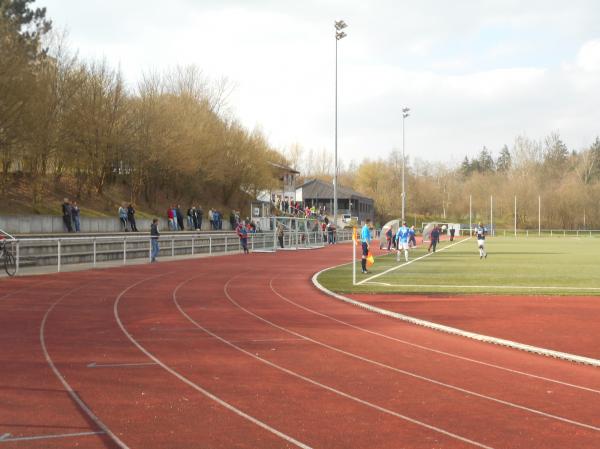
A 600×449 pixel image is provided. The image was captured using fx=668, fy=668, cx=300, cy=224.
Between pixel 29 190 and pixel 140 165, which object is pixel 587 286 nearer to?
pixel 29 190

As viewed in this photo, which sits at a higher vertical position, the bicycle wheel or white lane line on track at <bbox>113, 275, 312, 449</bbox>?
the bicycle wheel

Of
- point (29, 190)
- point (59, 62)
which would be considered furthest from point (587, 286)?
point (59, 62)

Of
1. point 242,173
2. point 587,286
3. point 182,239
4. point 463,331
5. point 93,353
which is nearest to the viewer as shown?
point 93,353

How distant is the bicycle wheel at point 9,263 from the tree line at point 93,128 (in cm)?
1013

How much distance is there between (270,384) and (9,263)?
14.5m

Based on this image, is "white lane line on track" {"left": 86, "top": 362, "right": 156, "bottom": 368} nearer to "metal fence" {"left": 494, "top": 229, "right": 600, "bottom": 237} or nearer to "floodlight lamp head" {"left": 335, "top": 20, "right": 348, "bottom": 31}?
"floodlight lamp head" {"left": 335, "top": 20, "right": 348, "bottom": 31}

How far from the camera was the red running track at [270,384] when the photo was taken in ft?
18.2

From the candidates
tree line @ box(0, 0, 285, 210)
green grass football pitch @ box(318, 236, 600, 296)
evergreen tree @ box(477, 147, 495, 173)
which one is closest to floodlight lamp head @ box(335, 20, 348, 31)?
tree line @ box(0, 0, 285, 210)

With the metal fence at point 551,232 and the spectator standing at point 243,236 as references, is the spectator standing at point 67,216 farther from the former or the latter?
the metal fence at point 551,232

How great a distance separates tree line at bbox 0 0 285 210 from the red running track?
59.9 feet

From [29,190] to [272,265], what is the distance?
15.2m

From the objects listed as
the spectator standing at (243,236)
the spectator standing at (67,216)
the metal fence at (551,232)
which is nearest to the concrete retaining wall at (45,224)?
the spectator standing at (67,216)

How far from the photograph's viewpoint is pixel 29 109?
28.5 m

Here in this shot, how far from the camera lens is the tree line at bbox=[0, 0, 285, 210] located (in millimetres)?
28719
